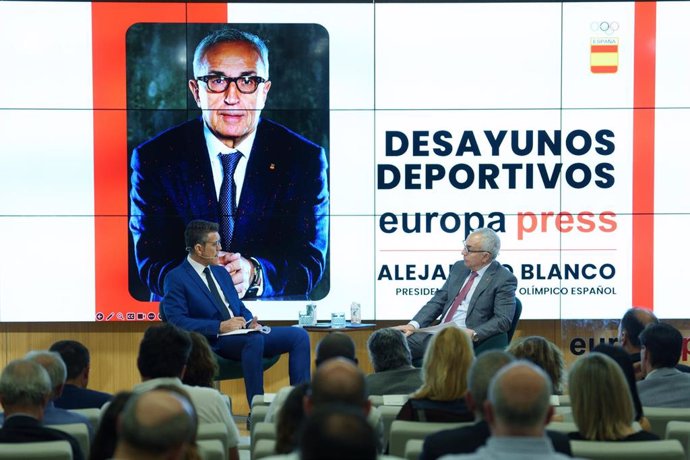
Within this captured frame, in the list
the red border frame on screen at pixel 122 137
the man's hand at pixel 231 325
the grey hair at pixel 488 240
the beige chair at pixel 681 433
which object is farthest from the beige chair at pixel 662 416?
the red border frame on screen at pixel 122 137

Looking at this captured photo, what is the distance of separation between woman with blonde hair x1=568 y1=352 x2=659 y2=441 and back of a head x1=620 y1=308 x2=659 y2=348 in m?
2.15

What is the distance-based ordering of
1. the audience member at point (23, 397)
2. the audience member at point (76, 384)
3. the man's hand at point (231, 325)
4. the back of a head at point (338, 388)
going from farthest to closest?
the man's hand at point (231, 325)
the audience member at point (76, 384)
the audience member at point (23, 397)
the back of a head at point (338, 388)

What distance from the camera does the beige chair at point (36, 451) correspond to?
127 inches

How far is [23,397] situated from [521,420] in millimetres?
1898

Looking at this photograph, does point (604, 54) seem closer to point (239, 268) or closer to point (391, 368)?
point (239, 268)

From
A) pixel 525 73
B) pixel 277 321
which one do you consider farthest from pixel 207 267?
pixel 525 73

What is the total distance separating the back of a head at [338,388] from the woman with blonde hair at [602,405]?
94 cm

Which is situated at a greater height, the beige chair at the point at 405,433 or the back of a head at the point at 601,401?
the back of a head at the point at 601,401

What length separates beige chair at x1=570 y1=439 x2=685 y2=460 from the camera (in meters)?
3.17

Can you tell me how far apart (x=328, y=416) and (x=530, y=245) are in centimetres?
616

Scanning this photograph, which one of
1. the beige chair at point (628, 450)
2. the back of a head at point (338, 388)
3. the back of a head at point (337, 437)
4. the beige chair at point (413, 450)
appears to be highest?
the back of a head at point (337, 437)

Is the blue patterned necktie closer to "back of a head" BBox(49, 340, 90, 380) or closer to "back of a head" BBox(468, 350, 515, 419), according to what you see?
"back of a head" BBox(49, 340, 90, 380)

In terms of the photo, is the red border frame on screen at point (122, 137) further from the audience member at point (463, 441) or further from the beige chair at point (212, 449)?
the audience member at point (463, 441)

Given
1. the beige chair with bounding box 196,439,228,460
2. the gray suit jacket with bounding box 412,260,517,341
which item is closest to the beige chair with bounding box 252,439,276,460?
the beige chair with bounding box 196,439,228,460
